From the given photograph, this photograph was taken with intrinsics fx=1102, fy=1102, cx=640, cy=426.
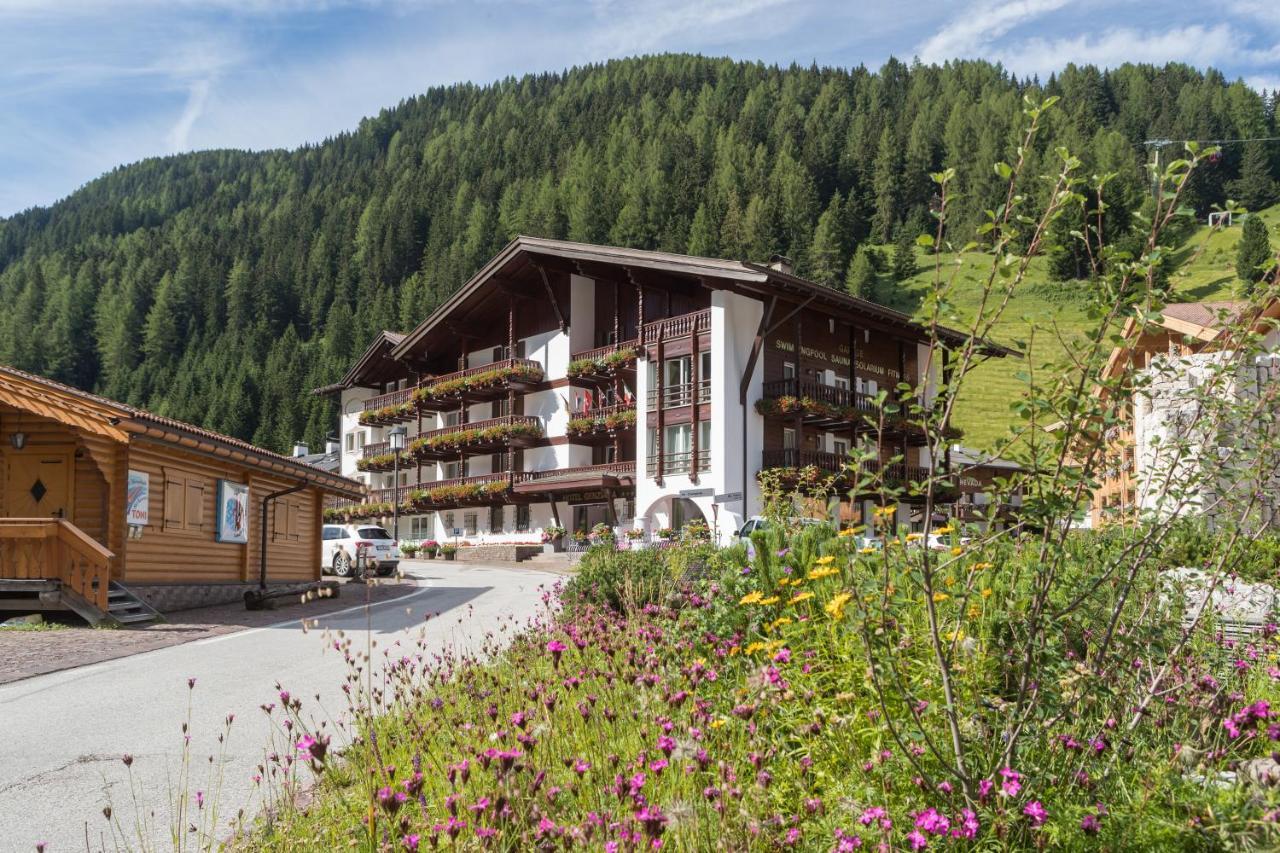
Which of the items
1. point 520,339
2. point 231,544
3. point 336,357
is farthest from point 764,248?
point 231,544

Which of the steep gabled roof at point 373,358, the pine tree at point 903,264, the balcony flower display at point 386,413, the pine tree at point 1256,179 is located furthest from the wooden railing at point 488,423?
the pine tree at point 1256,179

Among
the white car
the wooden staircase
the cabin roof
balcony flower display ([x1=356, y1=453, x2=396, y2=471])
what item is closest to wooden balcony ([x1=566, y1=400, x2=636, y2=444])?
the white car

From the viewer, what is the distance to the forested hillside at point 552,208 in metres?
117

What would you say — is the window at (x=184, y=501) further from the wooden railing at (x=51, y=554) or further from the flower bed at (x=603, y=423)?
the flower bed at (x=603, y=423)

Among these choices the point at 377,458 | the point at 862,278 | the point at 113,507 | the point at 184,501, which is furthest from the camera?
the point at 862,278

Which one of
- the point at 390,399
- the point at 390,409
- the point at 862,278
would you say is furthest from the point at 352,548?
the point at 862,278

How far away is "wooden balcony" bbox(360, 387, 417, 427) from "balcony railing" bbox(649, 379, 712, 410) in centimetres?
1834

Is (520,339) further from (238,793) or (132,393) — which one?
(132,393)

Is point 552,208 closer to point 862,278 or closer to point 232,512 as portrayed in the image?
point 862,278

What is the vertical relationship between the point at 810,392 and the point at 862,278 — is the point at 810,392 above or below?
below

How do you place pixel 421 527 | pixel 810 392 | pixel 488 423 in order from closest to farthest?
pixel 810 392
pixel 488 423
pixel 421 527

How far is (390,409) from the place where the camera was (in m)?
58.8

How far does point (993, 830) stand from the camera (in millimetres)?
4148

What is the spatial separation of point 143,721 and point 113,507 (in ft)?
38.8
